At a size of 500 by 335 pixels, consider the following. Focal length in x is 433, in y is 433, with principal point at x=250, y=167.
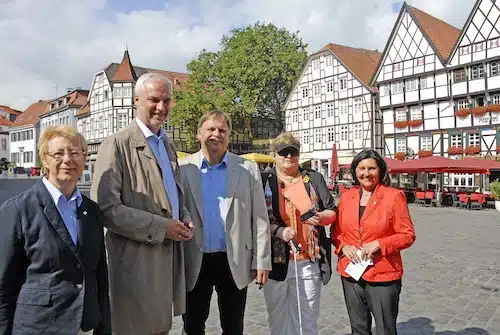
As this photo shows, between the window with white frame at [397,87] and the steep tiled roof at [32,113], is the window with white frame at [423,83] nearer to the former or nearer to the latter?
the window with white frame at [397,87]

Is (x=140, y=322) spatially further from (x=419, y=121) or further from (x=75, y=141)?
(x=419, y=121)

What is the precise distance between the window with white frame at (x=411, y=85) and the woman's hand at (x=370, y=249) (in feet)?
96.5

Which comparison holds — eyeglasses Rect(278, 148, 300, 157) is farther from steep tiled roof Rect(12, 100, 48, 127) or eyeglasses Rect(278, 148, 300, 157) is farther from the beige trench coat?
steep tiled roof Rect(12, 100, 48, 127)

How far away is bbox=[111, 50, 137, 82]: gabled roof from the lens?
45844 millimetres

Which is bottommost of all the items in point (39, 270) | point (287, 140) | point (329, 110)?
point (39, 270)

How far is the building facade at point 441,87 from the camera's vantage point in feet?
84.6

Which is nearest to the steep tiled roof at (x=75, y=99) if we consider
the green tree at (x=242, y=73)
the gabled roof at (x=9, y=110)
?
the green tree at (x=242, y=73)

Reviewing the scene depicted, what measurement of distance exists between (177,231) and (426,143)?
3002 cm

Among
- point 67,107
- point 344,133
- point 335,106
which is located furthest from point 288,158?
point 67,107

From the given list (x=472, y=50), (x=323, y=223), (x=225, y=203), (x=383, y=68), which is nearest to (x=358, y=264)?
(x=323, y=223)

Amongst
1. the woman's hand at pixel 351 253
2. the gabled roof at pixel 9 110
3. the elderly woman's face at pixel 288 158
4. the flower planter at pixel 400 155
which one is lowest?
the woman's hand at pixel 351 253

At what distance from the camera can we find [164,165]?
2.63m

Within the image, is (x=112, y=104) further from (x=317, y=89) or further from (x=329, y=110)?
(x=329, y=110)

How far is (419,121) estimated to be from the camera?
2950 cm
